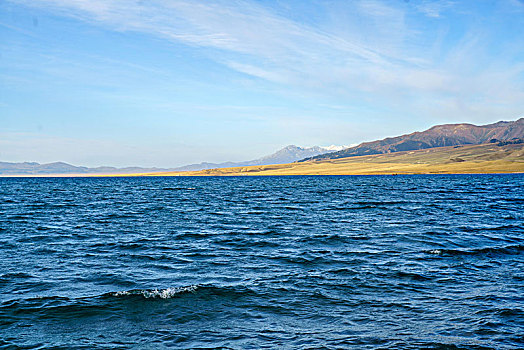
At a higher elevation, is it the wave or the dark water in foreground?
the dark water in foreground

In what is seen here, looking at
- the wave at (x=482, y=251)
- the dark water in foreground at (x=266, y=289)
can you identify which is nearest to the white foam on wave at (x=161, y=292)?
the dark water in foreground at (x=266, y=289)

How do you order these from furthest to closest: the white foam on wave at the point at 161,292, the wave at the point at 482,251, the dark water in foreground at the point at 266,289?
the wave at the point at 482,251 < the white foam on wave at the point at 161,292 < the dark water in foreground at the point at 266,289

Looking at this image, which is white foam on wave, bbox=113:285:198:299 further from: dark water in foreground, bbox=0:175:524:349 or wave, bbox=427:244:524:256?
wave, bbox=427:244:524:256

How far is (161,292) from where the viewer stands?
44.6 ft

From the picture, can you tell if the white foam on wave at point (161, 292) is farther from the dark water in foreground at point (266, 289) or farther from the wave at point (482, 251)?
the wave at point (482, 251)

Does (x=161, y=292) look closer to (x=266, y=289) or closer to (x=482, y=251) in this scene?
(x=266, y=289)

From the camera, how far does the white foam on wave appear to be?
43.5ft

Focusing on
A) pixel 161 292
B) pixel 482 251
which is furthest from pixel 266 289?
pixel 482 251

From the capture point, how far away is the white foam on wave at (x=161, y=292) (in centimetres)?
1327

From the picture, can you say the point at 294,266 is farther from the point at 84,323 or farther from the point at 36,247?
the point at 36,247

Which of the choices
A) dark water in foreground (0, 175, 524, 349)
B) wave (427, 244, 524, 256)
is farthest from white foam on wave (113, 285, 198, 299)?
wave (427, 244, 524, 256)

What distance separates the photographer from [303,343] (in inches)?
379

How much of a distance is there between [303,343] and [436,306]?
4.75 m

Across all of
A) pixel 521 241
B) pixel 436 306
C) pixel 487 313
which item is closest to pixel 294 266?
pixel 436 306
